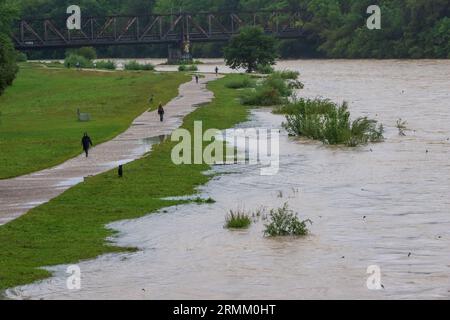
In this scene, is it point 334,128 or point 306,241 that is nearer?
point 306,241

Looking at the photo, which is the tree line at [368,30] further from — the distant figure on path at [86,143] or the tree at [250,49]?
the distant figure on path at [86,143]

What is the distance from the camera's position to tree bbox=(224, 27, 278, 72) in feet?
422

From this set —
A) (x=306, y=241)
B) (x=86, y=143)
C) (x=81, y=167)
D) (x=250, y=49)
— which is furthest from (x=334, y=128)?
(x=250, y=49)

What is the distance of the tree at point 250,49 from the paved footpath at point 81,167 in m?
63.5

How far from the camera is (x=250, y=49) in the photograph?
130 m

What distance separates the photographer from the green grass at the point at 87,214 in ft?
80.6

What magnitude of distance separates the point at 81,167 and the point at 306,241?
53.7ft

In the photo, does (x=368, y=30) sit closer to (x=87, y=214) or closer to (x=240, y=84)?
(x=240, y=84)

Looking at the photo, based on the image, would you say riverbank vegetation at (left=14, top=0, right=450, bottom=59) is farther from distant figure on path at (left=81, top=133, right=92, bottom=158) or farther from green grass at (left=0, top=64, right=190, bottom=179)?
distant figure on path at (left=81, top=133, right=92, bottom=158)

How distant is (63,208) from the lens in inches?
1214

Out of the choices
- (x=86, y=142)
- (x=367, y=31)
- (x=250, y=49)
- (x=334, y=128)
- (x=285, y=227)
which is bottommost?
(x=285, y=227)

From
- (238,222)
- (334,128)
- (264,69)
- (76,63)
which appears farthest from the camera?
→ (76,63)

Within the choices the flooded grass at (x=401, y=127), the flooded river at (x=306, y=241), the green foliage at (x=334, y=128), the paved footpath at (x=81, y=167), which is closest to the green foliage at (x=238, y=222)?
the flooded river at (x=306, y=241)

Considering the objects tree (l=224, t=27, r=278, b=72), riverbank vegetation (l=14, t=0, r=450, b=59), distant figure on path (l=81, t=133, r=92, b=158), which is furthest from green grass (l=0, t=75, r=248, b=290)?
riverbank vegetation (l=14, t=0, r=450, b=59)
